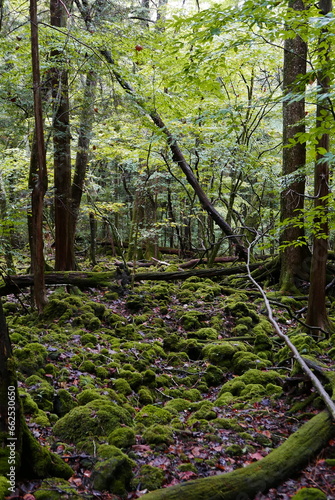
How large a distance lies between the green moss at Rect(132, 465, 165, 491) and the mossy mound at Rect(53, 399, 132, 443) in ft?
2.60

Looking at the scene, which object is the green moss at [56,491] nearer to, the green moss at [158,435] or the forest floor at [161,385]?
the forest floor at [161,385]

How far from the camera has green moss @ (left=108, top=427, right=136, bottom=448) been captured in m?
3.65

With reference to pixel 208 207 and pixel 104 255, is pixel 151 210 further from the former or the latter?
pixel 208 207

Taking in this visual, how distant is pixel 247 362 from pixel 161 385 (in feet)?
5.24

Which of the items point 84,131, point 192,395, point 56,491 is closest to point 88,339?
point 192,395

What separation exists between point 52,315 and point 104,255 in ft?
40.9

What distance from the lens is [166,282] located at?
1127 cm

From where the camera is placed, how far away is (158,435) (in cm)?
384

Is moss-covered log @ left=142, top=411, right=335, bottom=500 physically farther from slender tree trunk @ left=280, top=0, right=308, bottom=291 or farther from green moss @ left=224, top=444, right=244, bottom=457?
slender tree trunk @ left=280, top=0, right=308, bottom=291

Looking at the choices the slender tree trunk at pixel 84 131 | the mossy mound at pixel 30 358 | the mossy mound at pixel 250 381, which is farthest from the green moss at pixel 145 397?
the slender tree trunk at pixel 84 131

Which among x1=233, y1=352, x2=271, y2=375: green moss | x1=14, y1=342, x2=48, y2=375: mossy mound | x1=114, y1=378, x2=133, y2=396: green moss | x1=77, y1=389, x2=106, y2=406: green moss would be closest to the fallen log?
x1=14, y1=342, x2=48, y2=375: mossy mound

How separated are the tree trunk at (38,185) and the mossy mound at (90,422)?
387 centimetres

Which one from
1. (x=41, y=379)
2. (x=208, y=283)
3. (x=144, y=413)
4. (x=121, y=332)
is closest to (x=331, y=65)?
(x=144, y=413)

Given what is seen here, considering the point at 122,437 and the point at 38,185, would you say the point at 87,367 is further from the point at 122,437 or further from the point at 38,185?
the point at 38,185
